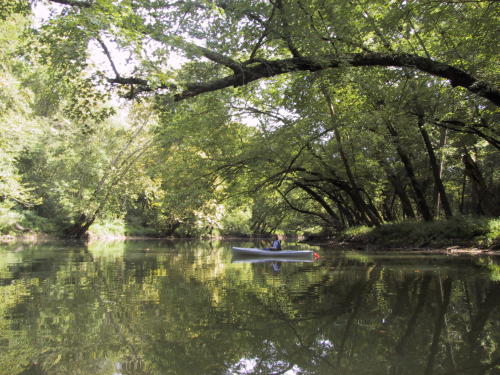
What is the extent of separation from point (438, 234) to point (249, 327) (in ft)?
49.0

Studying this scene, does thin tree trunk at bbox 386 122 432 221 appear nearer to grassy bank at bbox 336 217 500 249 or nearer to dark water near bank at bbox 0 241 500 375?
grassy bank at bbox 336 217 500 249

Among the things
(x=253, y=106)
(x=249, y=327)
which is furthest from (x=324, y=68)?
(x=253, y=106)

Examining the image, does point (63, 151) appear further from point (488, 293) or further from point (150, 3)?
point (488, 293)

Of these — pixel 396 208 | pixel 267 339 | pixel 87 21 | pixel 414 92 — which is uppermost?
pixel 414 92

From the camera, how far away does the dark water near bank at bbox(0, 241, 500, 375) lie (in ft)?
10.5

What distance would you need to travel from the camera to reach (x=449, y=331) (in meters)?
4.04

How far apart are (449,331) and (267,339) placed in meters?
1.88

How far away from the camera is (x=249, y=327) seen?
169 inches

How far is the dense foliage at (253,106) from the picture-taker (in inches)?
323

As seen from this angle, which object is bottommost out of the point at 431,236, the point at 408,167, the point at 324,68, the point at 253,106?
the point at 431,236

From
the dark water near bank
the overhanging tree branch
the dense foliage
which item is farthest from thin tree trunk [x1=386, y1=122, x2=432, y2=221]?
the dark water near bank

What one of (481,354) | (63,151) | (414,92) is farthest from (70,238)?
(481,354)

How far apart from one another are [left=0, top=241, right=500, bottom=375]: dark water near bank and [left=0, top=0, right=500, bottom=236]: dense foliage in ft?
12.7

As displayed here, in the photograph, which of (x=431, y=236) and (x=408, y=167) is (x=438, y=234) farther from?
(x=408, y=167)
